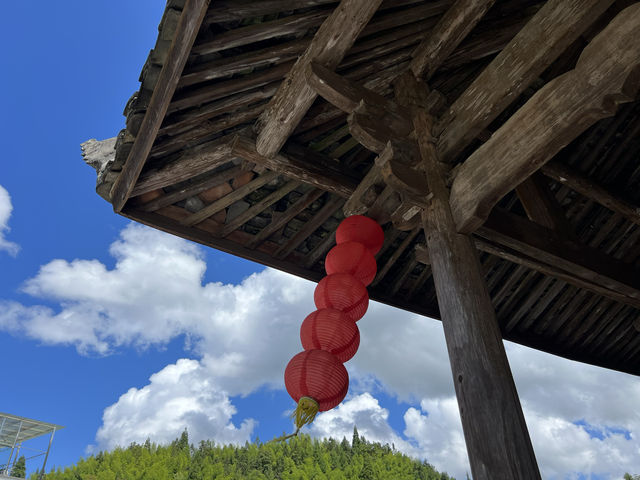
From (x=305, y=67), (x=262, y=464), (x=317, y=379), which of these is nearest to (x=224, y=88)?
(x=305, y=67)

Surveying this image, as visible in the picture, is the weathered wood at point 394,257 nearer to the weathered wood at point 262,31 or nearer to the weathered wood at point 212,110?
the weathered wood at point 212,110

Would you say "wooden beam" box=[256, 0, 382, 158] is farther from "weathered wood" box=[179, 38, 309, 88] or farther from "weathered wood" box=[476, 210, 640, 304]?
"weathered wood" box=[476, 210, 640, 304]

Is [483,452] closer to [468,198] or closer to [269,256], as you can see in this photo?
[468,198]

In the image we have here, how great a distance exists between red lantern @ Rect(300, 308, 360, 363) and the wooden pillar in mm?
751

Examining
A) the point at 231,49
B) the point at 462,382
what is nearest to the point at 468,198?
the point at 462,382

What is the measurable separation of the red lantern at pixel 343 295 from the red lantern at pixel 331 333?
82 millimetres

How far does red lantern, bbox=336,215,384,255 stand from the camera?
3.09 metres

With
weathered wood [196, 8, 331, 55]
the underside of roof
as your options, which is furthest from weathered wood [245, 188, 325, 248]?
weathered wood [196, 8, 331, 55]

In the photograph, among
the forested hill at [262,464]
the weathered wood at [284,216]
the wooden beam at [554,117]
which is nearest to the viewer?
the wooden beam at [554,117]

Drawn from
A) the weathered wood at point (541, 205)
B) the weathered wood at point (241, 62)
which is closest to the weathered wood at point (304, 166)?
the weathered wood at point (241, 62)

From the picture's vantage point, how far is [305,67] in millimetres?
2619

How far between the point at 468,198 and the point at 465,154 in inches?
83.7

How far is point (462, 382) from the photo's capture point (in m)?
1.84

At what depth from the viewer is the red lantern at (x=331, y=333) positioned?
2.63 metres
